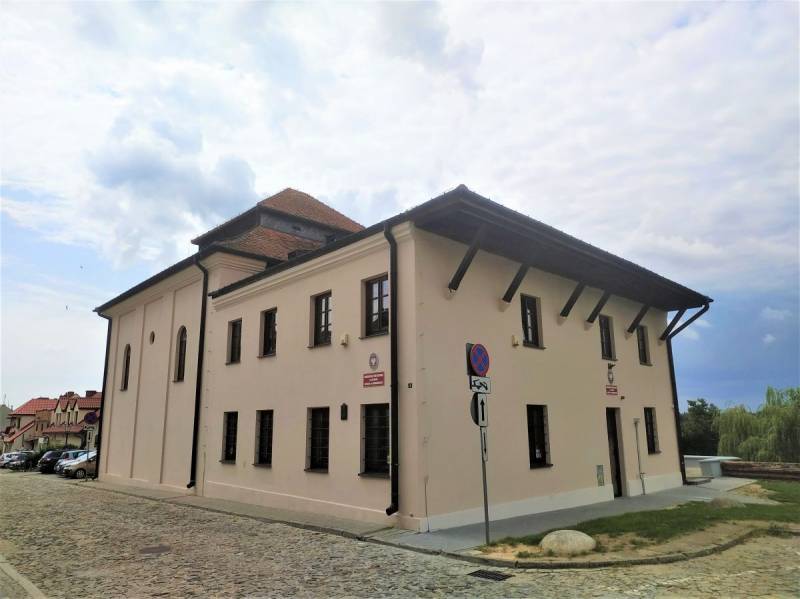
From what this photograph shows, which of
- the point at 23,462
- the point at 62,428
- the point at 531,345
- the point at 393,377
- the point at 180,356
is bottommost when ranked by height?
the point at 23,462

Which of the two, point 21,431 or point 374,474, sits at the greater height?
point 374,474

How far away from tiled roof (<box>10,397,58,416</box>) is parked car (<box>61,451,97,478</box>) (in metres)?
50.6

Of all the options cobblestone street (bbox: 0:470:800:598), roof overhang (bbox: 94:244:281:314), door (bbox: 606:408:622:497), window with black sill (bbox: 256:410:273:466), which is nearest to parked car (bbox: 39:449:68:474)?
roof overhang (bbox: 94:244:281:314)

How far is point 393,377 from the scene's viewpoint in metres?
10.5

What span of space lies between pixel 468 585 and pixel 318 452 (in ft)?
21.9

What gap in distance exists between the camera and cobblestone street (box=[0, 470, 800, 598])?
20.1 feet

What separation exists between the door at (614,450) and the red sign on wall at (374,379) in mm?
8019

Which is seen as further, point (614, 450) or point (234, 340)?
point (234, 340)

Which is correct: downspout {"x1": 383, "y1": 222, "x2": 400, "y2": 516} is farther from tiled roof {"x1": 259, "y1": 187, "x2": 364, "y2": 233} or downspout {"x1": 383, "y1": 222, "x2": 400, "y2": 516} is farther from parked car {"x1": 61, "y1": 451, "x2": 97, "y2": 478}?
parked car {"x1": 61, "y1": 451, "x2": 97, "y2": 478}

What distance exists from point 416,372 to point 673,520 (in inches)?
211

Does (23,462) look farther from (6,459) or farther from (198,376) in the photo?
(198,376)

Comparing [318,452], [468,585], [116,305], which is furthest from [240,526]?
[116,305]

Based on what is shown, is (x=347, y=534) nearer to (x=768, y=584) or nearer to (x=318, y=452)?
(x=318, y=452)

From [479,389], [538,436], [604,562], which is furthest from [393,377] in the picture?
[604,562]
